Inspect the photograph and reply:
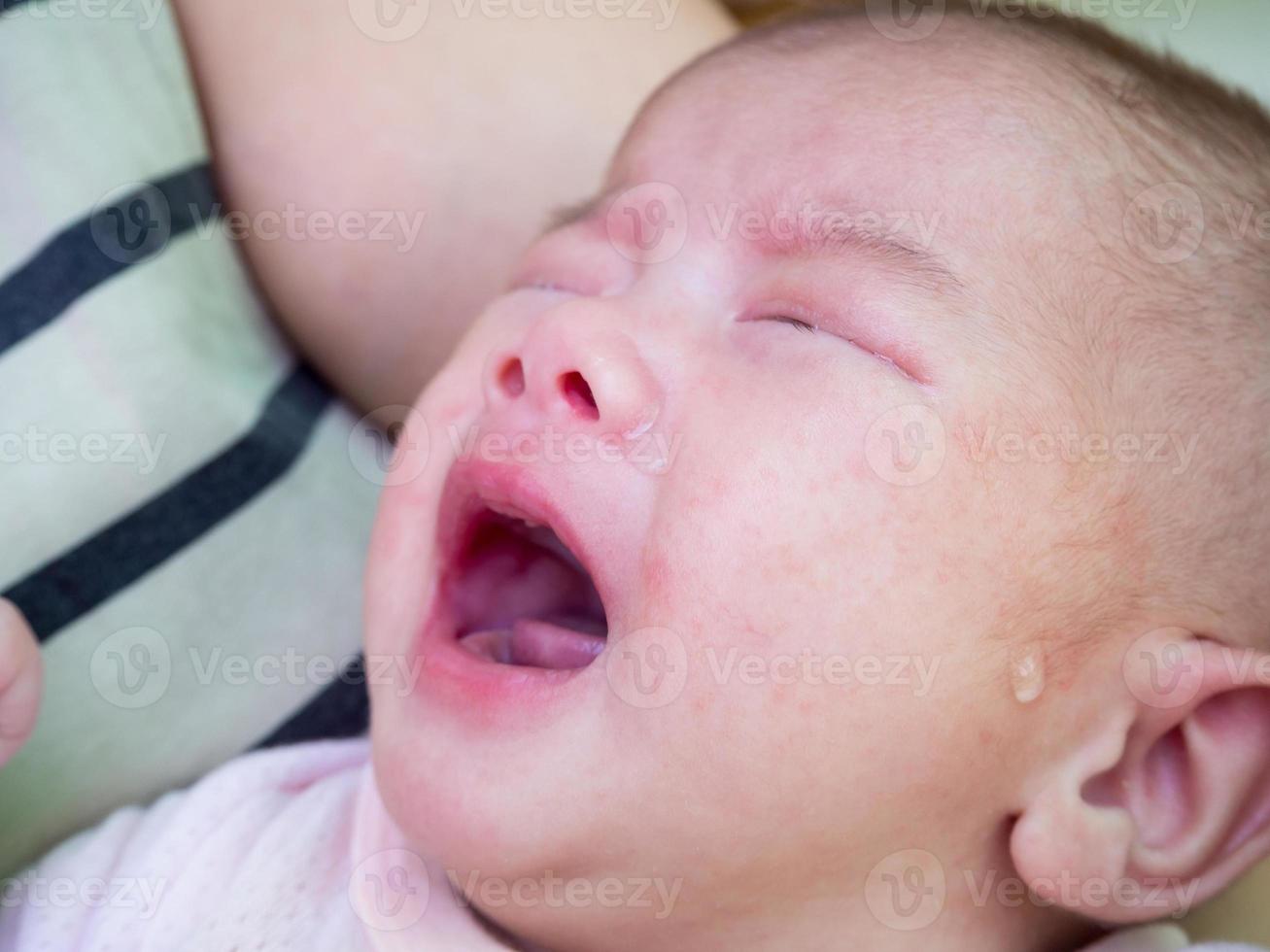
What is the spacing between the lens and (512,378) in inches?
35.4

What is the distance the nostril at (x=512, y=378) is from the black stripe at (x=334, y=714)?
420mm

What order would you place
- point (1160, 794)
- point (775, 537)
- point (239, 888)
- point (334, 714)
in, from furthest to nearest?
1. point (334, 714)
2. point (239, 888)
3. point (1160, 794)
4. point (775, 537)

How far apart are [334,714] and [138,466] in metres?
0.32

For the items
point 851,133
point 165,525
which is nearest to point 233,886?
point 165,525

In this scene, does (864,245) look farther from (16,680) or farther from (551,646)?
(16,680)

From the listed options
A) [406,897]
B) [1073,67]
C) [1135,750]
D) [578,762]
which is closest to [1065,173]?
[1073,67]

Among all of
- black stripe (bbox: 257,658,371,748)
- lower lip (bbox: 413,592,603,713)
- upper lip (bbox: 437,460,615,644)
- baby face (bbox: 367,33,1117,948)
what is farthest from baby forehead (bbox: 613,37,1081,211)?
black stripe (bbox: 257,658,371,748)

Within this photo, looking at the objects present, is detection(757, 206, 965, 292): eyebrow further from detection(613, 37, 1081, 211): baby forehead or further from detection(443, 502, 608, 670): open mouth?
detection(443, 502, 608, 670): open mouth

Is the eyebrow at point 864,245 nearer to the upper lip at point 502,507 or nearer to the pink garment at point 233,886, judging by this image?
the upper lip at point 502,507

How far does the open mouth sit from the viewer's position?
917 mm

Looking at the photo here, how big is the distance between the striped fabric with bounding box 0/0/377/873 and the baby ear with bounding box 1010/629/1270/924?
0.69 metres

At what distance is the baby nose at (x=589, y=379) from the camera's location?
798mm

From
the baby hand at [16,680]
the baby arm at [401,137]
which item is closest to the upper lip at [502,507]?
the baby hand at [16,680]

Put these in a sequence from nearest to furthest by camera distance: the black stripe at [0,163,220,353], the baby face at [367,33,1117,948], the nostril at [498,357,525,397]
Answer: the baby face at [367,33,1117,948]
the nostril at [498,357,525,397]
the black stripe at [0,163,220,353]
